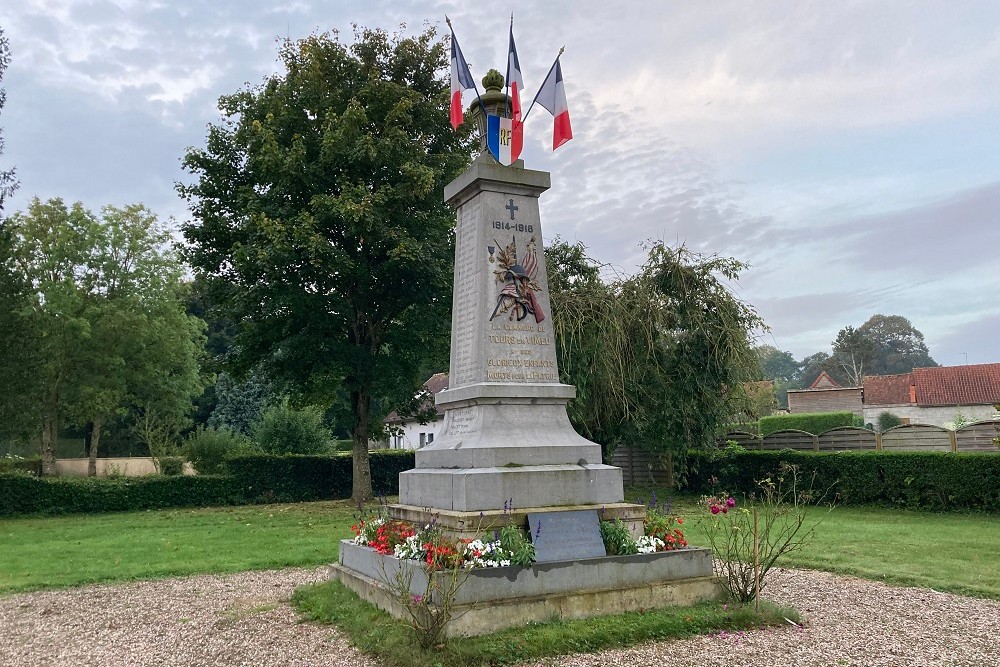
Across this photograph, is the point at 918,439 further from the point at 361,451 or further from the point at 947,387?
the point at 947,387

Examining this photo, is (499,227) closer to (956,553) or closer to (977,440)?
(956,553)

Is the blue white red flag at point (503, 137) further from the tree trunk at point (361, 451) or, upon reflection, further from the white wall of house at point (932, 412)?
the white wall of house at point (932, 412)

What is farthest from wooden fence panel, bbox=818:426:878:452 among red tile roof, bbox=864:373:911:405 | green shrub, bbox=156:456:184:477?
red tile roof, bbox=864:373:911:405

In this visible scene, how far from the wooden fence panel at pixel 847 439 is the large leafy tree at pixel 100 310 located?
24.1 m

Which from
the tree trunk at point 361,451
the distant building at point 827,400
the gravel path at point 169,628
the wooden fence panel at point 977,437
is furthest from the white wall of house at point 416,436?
the gravel path at point 169,628

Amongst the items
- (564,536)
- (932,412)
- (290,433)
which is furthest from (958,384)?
(564,536)

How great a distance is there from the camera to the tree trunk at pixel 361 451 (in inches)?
841

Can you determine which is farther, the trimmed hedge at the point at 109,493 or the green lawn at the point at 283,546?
the trimmed hedge at the point at 109,493

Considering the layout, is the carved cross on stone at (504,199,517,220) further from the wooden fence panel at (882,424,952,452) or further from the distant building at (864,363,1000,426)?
the distant building at (864,363,1000,426)

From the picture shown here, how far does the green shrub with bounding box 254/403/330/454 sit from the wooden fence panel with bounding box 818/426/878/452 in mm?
17829

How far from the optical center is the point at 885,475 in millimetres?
17578

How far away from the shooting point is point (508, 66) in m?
8.98

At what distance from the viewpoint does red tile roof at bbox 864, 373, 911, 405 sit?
5166 cm

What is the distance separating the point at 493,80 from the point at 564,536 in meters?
5.52
